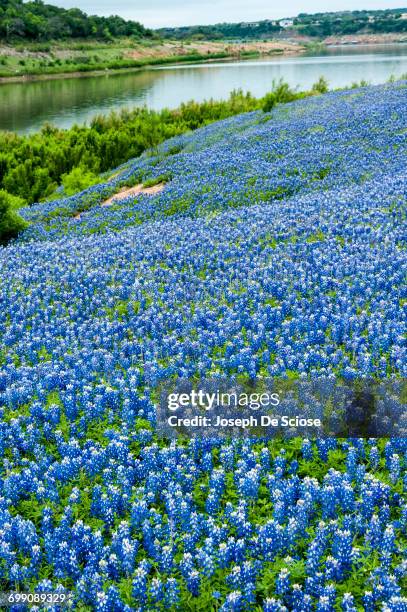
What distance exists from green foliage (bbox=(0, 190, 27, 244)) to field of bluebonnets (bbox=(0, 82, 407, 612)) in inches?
154

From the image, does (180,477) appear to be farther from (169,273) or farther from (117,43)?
(117,43)

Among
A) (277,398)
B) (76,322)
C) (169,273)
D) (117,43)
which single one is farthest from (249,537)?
(117,43)

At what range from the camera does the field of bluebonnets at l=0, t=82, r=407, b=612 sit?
4023 mm

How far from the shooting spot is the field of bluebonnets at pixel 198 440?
4023mm

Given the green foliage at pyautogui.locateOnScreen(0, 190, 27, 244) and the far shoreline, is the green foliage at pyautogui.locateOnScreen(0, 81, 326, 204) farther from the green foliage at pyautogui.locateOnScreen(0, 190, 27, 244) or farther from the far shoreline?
the far shoreline

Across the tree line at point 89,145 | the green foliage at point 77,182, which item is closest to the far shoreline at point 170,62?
the tree line at point 89,145

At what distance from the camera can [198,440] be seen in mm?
5184

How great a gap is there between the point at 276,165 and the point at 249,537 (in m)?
12.8

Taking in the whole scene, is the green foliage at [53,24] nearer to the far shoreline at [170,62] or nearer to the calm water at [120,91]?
the far shoreline at [170,62]

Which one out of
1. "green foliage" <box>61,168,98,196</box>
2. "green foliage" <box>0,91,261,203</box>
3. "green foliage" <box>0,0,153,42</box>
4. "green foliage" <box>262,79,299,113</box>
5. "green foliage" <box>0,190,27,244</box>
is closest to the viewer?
"green foliage" <box>0,190,27,244</box>

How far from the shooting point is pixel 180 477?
4.82 m

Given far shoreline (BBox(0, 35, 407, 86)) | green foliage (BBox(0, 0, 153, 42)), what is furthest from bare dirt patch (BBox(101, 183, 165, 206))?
green foliage (BBox(0, 0, 153, 42))

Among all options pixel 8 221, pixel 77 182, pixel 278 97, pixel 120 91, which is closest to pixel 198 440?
pixel 8 221

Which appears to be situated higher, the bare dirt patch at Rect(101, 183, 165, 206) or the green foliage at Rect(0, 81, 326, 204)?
the green foliage at Rect(0, 81, 326, 204)
